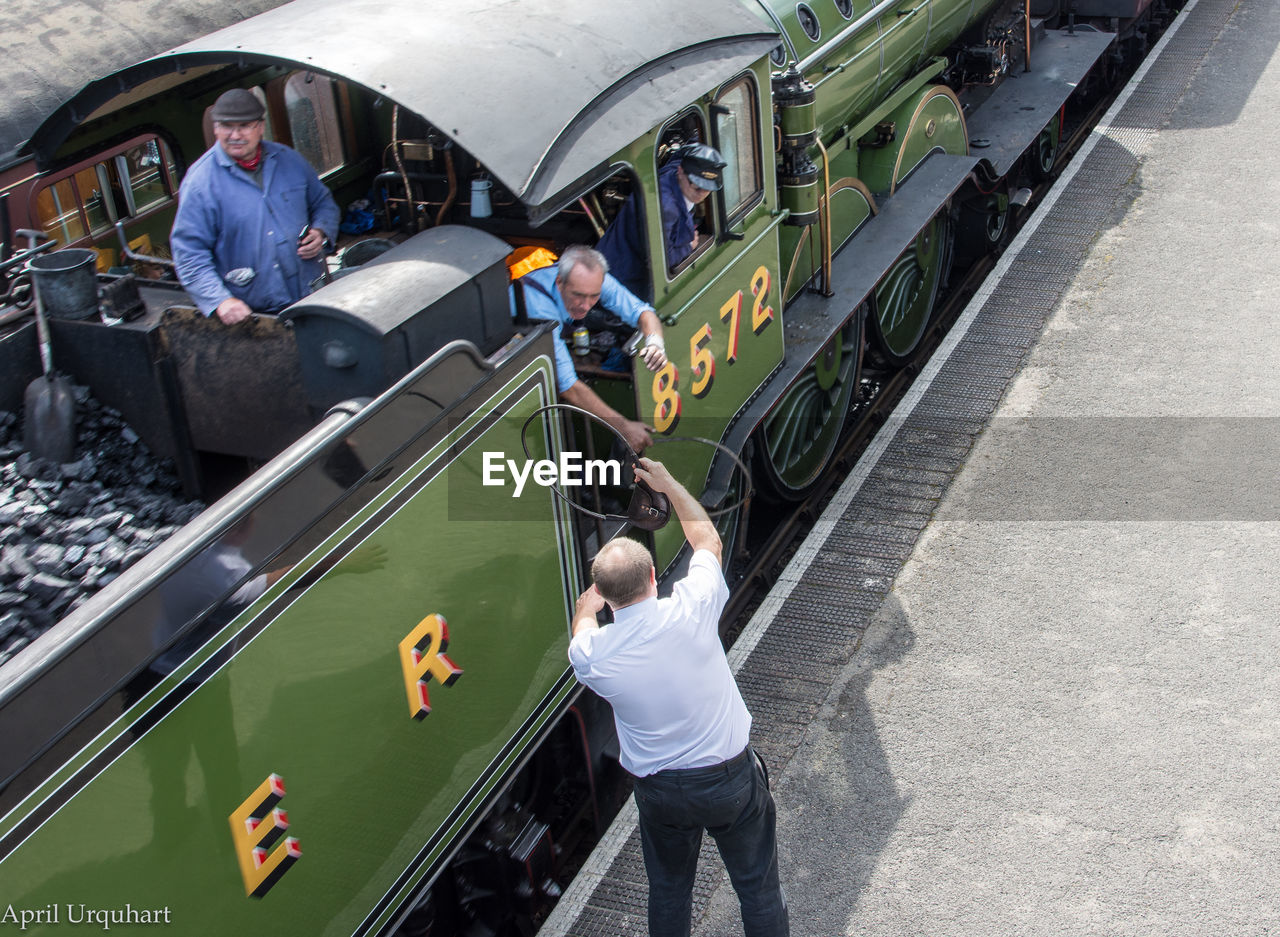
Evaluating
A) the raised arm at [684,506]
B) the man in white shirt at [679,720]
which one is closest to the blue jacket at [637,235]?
the raised arm at [684,506]

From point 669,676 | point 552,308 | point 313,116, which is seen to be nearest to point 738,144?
point 552,308

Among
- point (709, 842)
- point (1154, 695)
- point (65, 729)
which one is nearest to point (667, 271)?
point (709, 842)

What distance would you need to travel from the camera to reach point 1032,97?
8.95m

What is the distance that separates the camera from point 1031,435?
6.14m

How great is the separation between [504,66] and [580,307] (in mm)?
787

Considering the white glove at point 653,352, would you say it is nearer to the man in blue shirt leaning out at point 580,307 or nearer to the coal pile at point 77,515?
the man in blue shirt leaning out at point 580,307

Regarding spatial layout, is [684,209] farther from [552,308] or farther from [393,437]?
[393,437]

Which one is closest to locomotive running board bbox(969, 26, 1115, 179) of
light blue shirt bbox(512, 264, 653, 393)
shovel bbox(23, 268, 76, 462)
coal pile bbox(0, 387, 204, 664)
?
light blue shirt bbox(512, 264, 653, 393)

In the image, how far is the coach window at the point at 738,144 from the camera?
4.82 metres

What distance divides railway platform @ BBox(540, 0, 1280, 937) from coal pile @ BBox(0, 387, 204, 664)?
5.78 feet

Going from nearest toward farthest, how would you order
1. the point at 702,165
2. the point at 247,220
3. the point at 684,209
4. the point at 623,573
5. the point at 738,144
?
1. the point at 623,573
2. the point at 247,220
3. the point at 702,165
4. the point at 684,209
5. the point at 738,144

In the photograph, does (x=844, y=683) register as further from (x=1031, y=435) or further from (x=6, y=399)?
(x=6, y=399)

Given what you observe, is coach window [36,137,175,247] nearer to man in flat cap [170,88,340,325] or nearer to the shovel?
man in flat cap [170,88,340,325]

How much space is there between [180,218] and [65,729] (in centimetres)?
222
